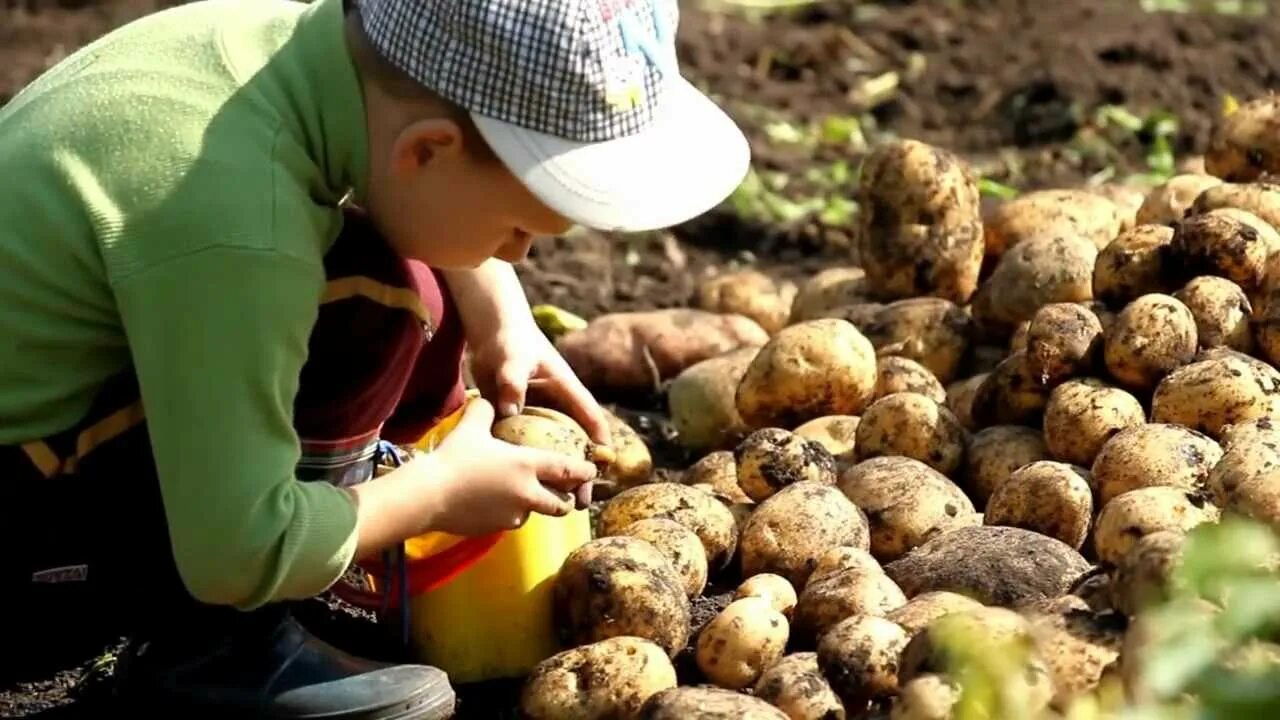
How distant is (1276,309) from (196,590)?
1769 mm

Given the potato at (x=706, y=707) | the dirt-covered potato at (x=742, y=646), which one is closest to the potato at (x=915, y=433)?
the dirt-covered potato at (x=742, y=646)

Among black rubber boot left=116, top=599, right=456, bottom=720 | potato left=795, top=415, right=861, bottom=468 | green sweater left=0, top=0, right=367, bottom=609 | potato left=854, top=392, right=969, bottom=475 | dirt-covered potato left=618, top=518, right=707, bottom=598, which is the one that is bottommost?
potato left=795, top=415, right=861, bottom=468

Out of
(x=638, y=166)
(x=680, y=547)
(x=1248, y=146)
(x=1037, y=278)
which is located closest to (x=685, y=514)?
(x=680, y=547)

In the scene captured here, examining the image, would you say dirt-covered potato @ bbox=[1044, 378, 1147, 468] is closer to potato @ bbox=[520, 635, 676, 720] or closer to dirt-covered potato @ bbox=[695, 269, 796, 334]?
potato @ bbox=[520, 635, 676, 720]

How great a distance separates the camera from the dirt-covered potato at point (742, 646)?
2.72 meters

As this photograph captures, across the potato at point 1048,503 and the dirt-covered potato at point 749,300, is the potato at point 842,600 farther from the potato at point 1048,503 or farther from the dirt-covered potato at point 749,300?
the dirt-covered potato at point 749,300

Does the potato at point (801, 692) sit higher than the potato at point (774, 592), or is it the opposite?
the potato at point (801, 692)

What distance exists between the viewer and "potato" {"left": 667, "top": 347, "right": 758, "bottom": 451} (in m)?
3.73

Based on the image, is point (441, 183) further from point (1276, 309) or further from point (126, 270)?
point (1276, 309)

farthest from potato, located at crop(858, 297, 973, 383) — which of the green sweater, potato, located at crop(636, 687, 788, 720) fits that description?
the green sweater

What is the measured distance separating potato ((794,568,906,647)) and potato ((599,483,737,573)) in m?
0.28

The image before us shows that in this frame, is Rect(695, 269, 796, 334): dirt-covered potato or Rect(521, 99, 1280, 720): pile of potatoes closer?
Rect(521, 99, 1280, 720): pile of potatoes

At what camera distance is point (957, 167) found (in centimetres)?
392

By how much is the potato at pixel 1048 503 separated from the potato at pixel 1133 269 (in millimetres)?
523
